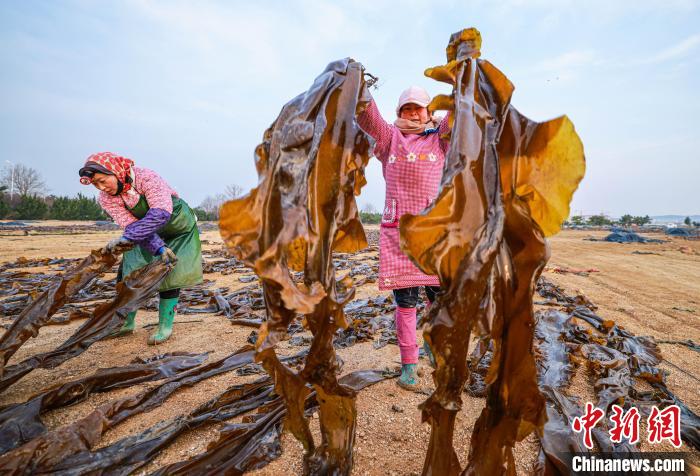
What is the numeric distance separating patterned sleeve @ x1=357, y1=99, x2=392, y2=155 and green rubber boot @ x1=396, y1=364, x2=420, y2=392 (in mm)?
1482

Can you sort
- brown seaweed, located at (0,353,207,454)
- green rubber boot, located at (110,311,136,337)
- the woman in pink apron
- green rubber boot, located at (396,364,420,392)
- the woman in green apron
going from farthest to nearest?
green rubber boot, located at (110,311,136,337) < the woman in green apron < green rubber boot, located at (396,364,420,392) < the woman in pink apron < brown seaweed, located at (0,353,207,454)

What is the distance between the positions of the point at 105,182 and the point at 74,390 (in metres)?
1.63

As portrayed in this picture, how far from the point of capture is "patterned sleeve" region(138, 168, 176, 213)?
316cm

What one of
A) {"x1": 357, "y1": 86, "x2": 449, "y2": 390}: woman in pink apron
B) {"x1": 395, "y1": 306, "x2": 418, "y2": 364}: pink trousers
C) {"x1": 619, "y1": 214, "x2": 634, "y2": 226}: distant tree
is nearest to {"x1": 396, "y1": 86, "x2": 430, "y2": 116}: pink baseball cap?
{"x1": 357, "y1": 86, "x2": 449, "y2": 390}: woman in pink apron

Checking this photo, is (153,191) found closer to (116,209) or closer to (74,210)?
(116,209)

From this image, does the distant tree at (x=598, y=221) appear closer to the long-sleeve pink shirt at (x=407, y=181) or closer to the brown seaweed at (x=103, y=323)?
the long-sleeve pink shirt at (x=407, y=181)

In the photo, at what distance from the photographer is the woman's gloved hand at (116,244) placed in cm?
242

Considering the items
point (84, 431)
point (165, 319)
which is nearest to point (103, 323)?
point (84, 431)

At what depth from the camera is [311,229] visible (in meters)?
1.00

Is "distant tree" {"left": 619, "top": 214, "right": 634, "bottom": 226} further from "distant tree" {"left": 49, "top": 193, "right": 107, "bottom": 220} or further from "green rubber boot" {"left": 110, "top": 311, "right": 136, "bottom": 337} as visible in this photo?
"distant tree" {"left": 49, "top": 193, "right": 107, "bottom": 220}

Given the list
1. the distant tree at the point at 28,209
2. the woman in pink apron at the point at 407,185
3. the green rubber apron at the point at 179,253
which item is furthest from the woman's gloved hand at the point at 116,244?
the distant tree at the point at 28,209

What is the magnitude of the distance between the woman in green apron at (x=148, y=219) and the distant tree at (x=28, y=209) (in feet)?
99.3

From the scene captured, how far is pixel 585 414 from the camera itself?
6.48 ft

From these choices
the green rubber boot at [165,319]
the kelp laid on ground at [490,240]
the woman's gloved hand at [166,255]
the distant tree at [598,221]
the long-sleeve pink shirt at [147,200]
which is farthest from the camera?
the distant tree at [598,221]
